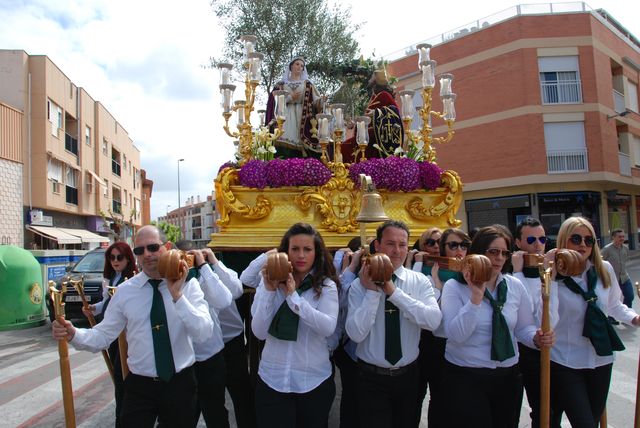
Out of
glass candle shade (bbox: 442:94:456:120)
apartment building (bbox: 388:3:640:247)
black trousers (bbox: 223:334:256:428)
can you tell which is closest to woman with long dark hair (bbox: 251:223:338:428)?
black trousers (bbox: 223:334:256:428)

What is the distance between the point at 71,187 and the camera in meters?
24.8

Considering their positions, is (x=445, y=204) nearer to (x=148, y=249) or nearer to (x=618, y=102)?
(x=148, y=249)

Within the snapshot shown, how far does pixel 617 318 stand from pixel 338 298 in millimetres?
1992

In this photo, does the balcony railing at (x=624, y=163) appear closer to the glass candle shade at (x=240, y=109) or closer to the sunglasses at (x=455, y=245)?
the glass candle shade at (x=240, y=109)

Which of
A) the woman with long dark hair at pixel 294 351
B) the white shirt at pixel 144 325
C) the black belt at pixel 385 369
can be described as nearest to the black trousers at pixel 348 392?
the black belt at pixel 385 369

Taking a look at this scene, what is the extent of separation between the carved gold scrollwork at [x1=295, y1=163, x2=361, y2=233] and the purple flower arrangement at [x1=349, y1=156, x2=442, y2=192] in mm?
132

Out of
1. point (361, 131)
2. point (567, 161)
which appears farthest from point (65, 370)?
point (567, 161)

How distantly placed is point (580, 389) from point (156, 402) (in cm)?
272

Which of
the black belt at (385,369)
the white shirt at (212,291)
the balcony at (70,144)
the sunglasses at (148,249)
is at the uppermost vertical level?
the balcony at (70,144)

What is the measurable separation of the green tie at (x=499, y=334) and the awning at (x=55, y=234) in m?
21.4

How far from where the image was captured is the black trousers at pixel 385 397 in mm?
2969

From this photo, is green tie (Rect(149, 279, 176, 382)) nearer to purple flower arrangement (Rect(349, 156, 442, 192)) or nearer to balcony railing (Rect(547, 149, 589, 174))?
purple flower arrangement (Rect(349, 156, 442, 192))

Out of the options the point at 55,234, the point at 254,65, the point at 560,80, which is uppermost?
the point at 560,80

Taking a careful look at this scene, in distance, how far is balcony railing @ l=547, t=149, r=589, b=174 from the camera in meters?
20.7
